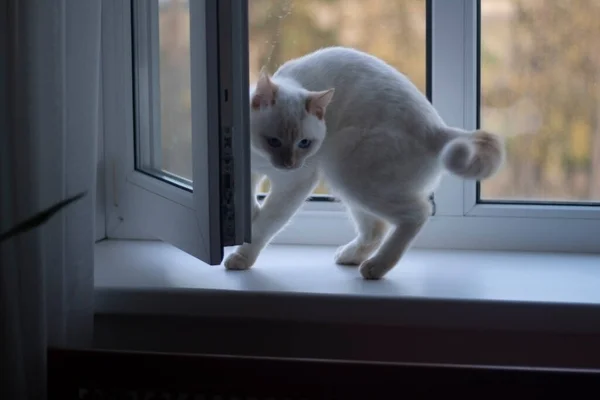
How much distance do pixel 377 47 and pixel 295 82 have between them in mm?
248

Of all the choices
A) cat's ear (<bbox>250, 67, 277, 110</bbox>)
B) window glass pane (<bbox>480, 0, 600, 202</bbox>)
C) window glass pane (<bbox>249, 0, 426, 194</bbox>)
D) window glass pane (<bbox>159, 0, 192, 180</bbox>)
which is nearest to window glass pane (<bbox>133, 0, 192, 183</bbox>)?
window glass pane (<bbox>159, 0, 192, 180</bbox>)

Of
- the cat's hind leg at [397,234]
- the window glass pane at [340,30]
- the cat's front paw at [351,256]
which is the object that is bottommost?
the cat's front paw at [351,256]

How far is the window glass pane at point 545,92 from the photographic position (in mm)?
1512

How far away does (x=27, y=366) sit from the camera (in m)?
1.08

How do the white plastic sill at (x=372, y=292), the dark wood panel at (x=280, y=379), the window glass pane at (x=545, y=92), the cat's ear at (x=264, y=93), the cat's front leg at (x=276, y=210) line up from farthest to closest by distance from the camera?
the window glass pane at (x=545, y=92)
the cat's front leg at (x=276, y=210)
the cat's ear at (x=264, y=93)
the white plastic sill at (x=372, y=292)
the dark wood panel at (x=280, y=379)

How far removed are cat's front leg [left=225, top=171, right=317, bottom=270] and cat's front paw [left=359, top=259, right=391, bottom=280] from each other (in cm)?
17

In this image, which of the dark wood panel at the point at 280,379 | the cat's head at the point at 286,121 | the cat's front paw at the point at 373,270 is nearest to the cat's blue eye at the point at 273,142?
the cat's head at the point at 286,121

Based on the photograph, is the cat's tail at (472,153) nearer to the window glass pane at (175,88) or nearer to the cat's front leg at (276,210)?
the cat's front leg at (276,210)

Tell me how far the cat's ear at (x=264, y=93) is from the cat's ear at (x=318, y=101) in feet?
0.18

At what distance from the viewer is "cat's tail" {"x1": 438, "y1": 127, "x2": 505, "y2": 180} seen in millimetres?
1262

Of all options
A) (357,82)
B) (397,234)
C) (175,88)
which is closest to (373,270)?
(397,234)

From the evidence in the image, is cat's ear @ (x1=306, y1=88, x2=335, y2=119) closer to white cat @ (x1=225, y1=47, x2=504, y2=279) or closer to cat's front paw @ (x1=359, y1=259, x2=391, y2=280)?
white cat @ (x1=225, y1=47, x2=504, y2=279)

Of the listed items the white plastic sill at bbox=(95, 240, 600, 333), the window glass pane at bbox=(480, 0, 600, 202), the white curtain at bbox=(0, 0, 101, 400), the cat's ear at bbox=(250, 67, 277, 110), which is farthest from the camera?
the window glass pane at bbox=(480, 0, 600, 202)

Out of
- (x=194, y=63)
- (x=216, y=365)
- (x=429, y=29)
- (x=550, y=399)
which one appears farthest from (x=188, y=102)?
(x=550, y=399)
